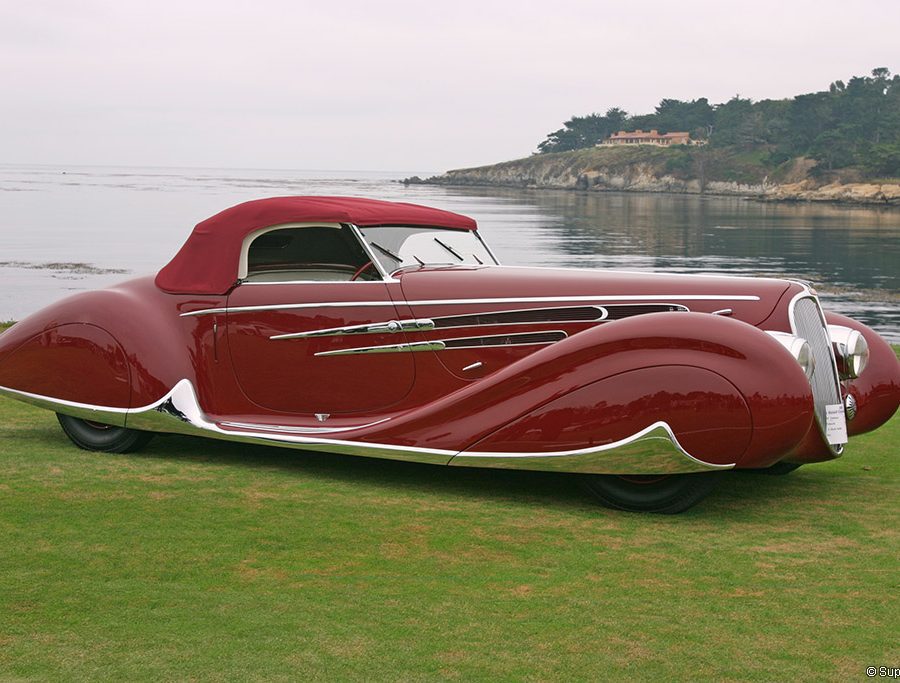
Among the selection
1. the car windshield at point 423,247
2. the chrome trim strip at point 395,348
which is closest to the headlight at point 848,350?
the car windshield at point 423,247

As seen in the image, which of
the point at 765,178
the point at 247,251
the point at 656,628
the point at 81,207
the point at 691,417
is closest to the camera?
the point at 656,628

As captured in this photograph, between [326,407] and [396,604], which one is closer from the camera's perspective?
[396,604]

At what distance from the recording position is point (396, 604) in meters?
4.54

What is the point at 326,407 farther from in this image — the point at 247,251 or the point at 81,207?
the point at 81,207

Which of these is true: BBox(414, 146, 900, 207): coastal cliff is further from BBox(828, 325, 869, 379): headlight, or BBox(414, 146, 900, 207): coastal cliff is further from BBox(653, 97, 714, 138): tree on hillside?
BBox(828, 325, 869, 379): headlight

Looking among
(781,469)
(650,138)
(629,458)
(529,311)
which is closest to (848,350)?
(781,469)

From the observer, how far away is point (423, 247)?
745 centimetres

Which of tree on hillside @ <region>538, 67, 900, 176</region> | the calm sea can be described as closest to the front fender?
the calm sea

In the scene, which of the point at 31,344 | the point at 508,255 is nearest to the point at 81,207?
the point at 508,255

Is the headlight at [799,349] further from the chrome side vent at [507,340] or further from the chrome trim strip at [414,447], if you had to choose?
the chrome side vent at [507,340]

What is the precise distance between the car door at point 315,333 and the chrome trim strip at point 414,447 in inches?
11.6

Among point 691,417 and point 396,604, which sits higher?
point 691,417

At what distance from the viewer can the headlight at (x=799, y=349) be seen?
239 inches

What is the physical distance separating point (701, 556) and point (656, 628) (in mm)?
1055
